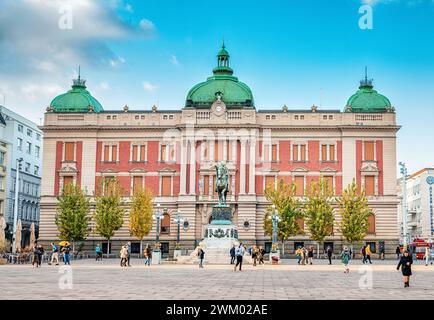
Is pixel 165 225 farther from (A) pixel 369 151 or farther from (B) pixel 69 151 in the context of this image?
(A) pixel 369 151

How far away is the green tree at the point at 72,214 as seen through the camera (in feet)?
244

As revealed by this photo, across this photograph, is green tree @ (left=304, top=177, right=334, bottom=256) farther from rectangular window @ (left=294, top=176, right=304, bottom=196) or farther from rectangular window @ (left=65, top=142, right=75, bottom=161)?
rectangular window @ (left=65, top=142, right=75, bottom=161)

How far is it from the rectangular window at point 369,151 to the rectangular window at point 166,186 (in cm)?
2346

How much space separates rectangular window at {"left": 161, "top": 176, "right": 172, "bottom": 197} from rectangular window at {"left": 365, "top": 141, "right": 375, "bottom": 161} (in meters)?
23.5

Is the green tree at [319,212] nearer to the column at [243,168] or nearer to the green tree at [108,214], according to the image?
the column at [243,168]

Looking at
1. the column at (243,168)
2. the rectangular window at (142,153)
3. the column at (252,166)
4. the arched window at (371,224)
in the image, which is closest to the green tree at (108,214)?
the rectangular window at (142,153)

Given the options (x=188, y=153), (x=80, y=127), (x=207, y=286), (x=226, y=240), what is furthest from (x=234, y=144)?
(x=207, y=286)

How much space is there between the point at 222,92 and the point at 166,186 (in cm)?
1322

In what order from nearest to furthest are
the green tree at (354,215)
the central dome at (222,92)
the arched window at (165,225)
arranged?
1. the green tree at (354,215)
2. the arched window at (165,225)
3. the central dome at (222,92)

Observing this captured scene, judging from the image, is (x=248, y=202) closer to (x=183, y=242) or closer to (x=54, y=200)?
(x=183, y=242)

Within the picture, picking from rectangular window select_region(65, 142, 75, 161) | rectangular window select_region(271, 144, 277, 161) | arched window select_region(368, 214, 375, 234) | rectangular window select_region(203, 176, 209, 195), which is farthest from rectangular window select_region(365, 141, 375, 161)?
rectangular window select_region(65, 142, 75, 161)

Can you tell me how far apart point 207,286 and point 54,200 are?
185ft

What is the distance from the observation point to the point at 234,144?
255ft

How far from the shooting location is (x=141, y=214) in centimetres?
7400
